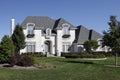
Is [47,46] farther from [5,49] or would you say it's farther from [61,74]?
[61,74]

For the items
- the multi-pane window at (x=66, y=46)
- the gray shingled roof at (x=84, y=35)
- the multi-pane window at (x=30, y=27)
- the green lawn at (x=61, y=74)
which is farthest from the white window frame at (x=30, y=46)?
the green lawn at (x=61, y=74)

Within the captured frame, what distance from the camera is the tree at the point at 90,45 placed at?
181ft

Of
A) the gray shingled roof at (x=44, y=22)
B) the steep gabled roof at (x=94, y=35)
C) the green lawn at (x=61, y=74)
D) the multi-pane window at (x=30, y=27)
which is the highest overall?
the gray shingled roof at (x=44, y=22)

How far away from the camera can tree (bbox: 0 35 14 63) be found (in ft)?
97.5

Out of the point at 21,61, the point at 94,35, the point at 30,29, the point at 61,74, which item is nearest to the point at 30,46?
the point at 30,29

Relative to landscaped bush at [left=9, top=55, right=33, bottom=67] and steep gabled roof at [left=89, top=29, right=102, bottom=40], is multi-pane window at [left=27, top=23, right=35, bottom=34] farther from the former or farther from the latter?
landscaped bush at [left=9, top=55, right=33, bottom=67]

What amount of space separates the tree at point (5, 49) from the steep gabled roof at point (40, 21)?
26798mm

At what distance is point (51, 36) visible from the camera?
5862 cm

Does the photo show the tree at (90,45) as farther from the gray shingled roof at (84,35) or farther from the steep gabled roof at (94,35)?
the steep gabled roof at (94,35)

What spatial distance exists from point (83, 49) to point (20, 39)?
13326 millimetres

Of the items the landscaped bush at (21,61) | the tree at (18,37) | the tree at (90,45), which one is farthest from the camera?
the tree at (90,45)

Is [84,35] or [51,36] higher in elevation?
[84,35]

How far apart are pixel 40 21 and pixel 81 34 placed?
878 centimetres

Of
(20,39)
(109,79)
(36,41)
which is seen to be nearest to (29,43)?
(36,41)
